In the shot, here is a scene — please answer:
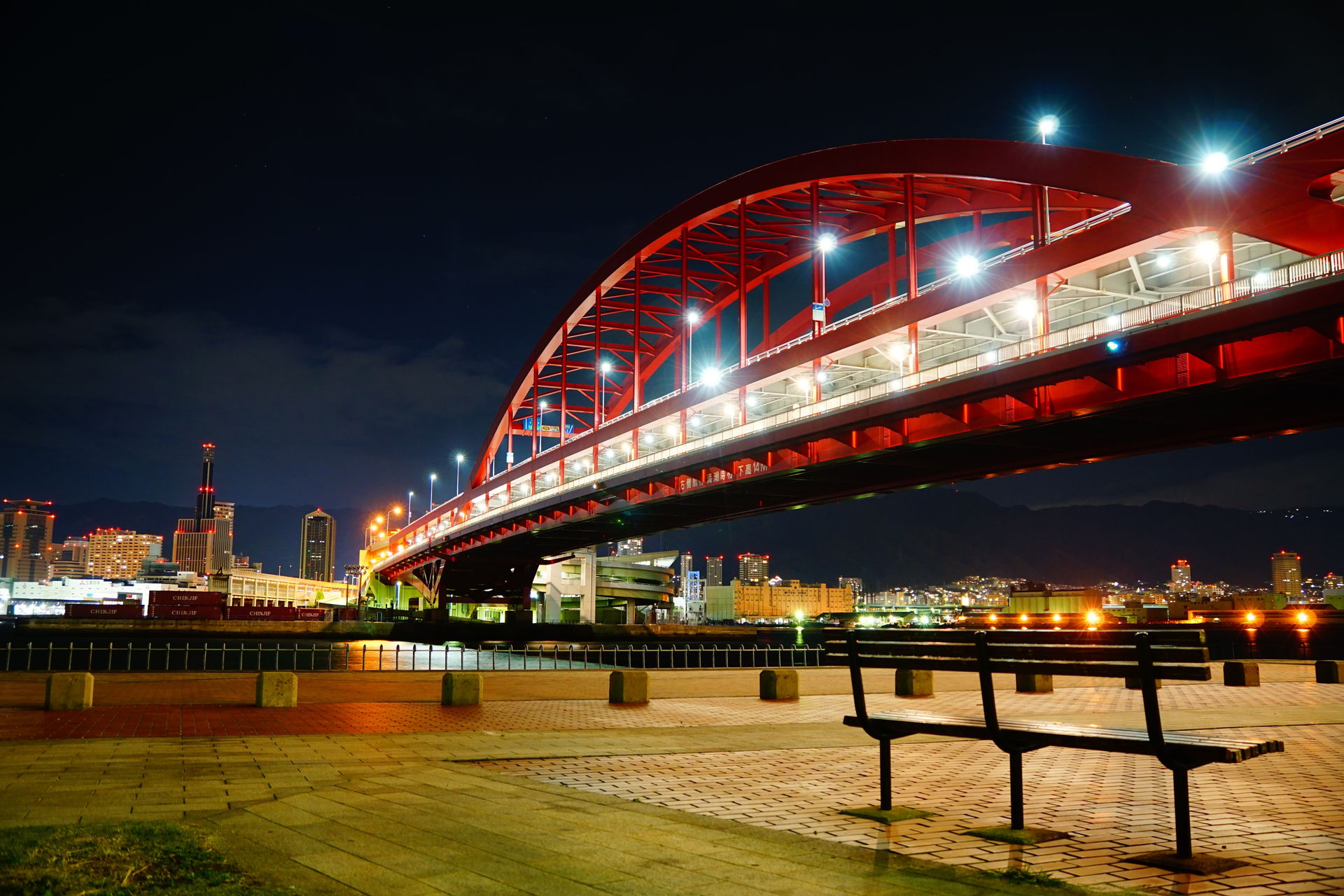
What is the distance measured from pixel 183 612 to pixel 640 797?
83392 mm

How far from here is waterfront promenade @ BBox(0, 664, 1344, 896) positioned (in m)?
5.58

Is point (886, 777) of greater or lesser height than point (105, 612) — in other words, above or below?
below

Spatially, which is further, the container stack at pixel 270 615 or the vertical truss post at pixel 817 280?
the container stack at pixel 270 615

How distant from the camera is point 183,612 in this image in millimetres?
81875

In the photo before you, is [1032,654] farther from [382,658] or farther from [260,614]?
[260,614]

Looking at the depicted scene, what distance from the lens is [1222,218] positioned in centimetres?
2667

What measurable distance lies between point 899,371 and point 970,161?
802 cm

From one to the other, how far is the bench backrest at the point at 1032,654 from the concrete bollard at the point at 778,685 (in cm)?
1062

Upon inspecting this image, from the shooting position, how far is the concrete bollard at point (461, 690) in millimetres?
16969

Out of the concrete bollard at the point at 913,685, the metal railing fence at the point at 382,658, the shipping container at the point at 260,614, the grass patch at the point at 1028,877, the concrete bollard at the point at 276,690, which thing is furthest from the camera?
the shipping container at the point at 260,614

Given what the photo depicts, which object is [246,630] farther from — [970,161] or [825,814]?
[825,814]

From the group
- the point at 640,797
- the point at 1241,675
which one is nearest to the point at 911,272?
the point at 1241,675

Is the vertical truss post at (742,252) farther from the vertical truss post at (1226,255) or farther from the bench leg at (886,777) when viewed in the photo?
the bench leg at (886,777)

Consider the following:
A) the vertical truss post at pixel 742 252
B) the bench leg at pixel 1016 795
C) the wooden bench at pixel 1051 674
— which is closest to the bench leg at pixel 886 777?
the wooden bench at pixel 1051 674
